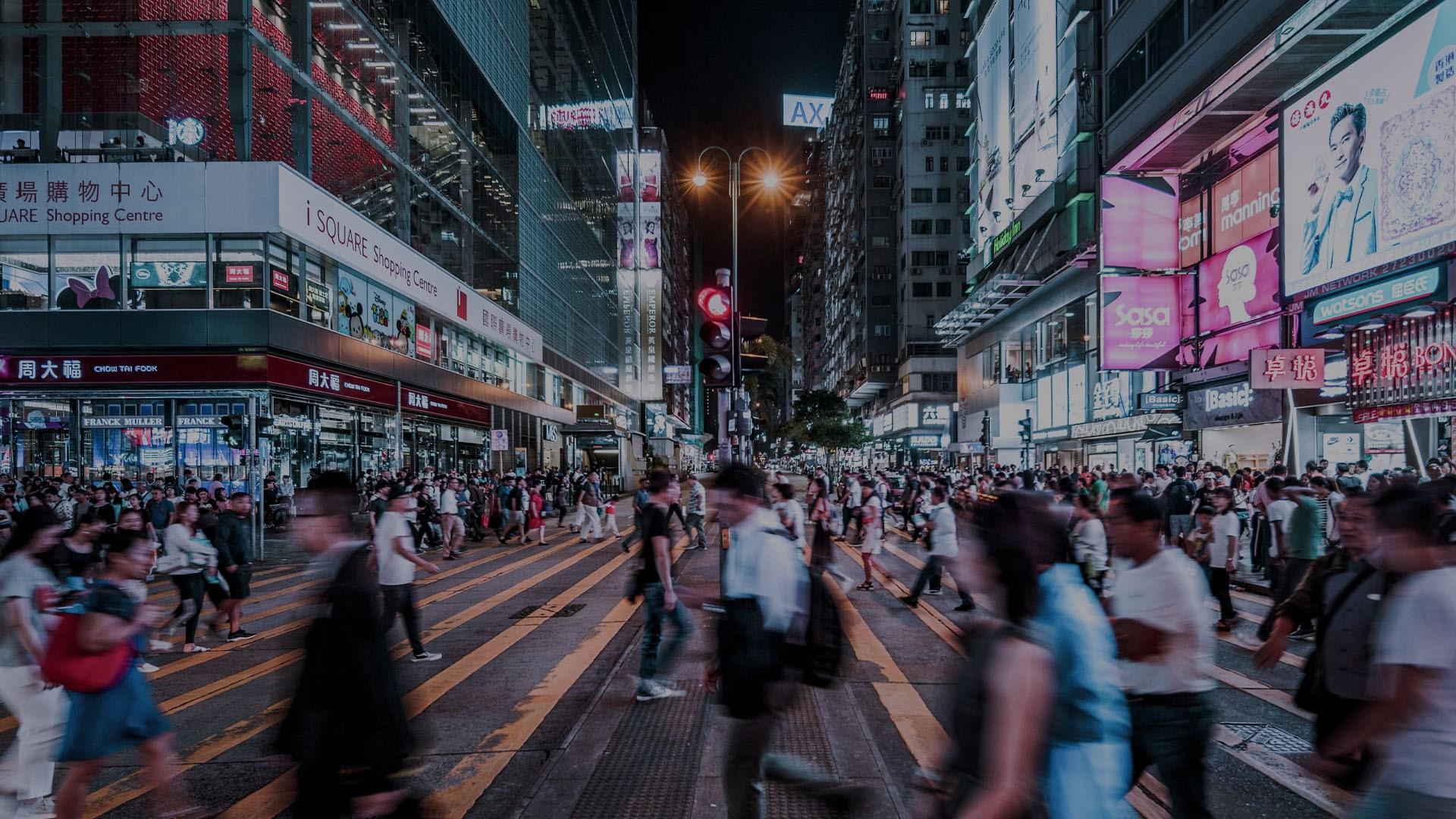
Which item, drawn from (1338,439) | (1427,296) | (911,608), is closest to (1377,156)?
(1427,296)

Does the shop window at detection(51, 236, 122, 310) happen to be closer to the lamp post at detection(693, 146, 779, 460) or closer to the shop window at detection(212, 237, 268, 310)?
the shop window at detection(212, 237, 268, 310)

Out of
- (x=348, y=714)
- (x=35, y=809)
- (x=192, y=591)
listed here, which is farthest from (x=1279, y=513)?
(x=192, y=591)

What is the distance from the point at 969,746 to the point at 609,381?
73.3 meters

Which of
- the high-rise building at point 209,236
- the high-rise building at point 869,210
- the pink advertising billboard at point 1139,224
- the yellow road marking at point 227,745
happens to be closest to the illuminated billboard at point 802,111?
the pink advertising billboard at point 1139,224

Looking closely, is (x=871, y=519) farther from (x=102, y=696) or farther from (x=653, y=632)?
(x=102, y=696)

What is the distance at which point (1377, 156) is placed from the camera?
18.4 meters

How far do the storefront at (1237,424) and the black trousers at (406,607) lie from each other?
75.3 feet

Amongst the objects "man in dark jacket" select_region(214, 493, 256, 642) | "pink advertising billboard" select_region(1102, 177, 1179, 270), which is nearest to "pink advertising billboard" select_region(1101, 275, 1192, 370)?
"pink advertising billboard" select_region(1102, 177, 1179, 270)

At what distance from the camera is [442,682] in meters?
7.80

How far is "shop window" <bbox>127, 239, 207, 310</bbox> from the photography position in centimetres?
A: 2286

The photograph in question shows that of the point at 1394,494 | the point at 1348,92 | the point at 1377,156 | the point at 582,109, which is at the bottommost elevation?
the point at 1394,494

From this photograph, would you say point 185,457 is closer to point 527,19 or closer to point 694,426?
point 527,19

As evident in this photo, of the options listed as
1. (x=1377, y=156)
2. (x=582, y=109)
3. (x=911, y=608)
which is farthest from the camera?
(x=582, y=109)

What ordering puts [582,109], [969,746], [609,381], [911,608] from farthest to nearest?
[609,381] → [582,109] → [911,608] → [969,746]
